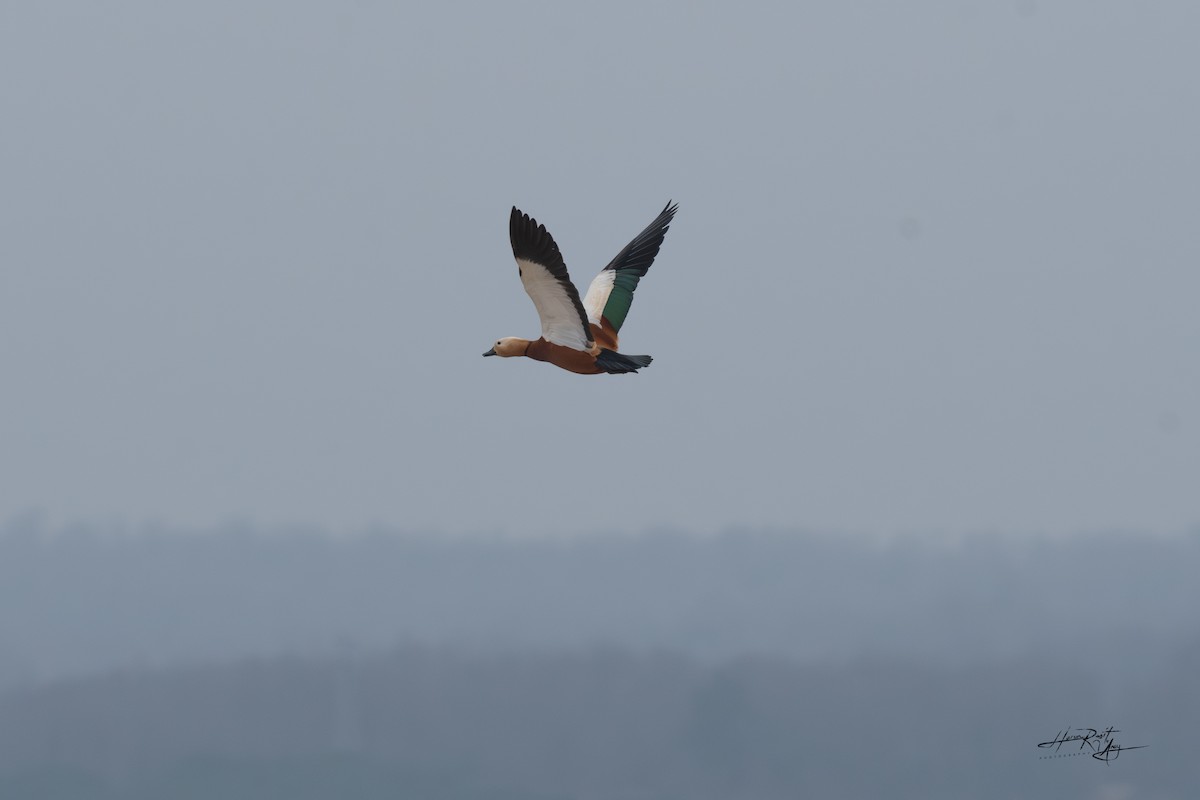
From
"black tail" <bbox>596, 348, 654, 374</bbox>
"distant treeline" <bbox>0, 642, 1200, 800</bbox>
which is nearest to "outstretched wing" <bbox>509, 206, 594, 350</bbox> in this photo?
"black tail" <bbox>596, 348, 654, 374</bbox>

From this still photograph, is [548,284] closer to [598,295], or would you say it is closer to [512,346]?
[512,346]

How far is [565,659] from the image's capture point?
175 metres

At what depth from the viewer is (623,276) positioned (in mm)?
33875

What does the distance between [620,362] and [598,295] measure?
4848mm

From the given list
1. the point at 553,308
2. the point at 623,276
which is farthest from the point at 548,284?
the point at 623,276

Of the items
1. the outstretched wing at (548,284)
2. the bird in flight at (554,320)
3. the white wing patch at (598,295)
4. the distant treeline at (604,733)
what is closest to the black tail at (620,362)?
the bird in flight at (554,320)

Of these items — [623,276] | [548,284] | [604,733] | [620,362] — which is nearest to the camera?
[548,284]

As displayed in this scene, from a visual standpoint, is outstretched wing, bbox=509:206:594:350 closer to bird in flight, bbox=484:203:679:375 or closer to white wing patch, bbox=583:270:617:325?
bird in flight, bbox=484:203:679:375

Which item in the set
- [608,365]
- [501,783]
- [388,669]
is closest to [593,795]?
[501,783]

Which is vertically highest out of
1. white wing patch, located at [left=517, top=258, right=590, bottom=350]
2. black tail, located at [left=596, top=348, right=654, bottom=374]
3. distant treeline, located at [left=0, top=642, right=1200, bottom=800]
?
white wing patch, located at [left=517, top=258, right=590, bottom=350]

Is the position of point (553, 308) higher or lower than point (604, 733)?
higher

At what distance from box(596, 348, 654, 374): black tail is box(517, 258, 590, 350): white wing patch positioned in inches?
14.1

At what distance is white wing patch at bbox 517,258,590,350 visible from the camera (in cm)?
2777

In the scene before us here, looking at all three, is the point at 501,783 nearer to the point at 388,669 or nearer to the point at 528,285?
the point at 388,669
